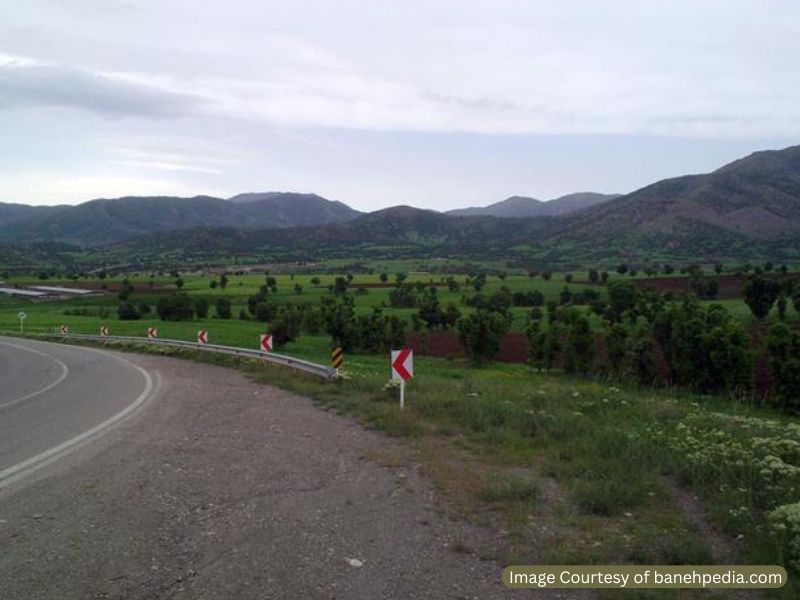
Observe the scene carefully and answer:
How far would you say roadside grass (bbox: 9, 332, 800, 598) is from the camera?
6.47 metres

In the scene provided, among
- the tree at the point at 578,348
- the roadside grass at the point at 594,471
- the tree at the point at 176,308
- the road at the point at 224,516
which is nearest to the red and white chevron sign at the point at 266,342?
the roadside grass at the point at 594,471

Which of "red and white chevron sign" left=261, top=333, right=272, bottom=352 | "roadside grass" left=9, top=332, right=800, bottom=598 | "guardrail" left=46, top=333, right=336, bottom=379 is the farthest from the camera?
"red and white chevron sign" left=261, top=333, right=272, bottom=352

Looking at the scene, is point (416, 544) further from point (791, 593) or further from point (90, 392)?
point (90, 392)

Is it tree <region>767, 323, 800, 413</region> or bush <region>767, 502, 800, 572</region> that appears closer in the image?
bush <region>767, 502, 800, 572</region>

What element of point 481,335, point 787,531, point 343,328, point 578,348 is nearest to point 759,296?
point 578,348

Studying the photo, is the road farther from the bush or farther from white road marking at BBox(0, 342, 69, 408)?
white road marking at BBox(0, 342, 69, 408)

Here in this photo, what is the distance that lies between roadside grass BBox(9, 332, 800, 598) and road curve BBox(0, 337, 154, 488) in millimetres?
5330

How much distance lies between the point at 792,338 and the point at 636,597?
1880 inches

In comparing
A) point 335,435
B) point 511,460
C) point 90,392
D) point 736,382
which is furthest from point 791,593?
point 736,382

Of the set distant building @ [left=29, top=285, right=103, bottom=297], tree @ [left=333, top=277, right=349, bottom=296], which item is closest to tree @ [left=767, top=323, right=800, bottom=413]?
tree @ [left=333, top=277, right=349, bottom=296]

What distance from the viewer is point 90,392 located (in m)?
18.2

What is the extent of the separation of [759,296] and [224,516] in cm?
9261

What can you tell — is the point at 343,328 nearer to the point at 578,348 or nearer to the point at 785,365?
the point at 578,348

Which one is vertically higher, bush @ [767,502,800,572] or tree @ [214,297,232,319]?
bush @ [767,502,800,572]
